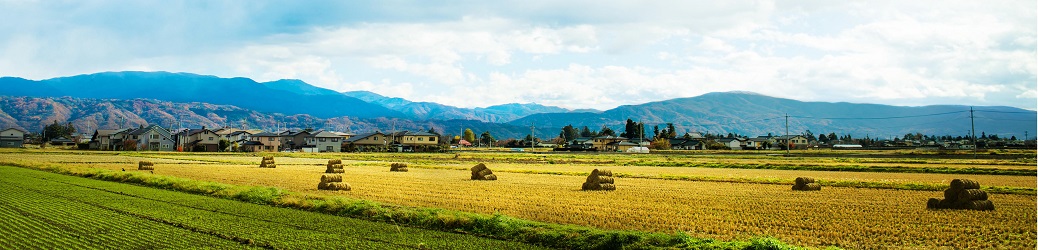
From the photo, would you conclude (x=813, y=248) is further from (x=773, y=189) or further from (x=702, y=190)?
(x=773, y=189)

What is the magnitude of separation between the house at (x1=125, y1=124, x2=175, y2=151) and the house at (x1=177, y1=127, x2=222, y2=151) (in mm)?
2636

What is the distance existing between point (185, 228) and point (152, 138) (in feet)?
349

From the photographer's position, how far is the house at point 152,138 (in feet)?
349

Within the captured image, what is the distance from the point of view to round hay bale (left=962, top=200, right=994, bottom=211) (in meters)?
19.6

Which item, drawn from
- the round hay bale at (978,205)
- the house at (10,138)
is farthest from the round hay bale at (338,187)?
the house at (10,138)

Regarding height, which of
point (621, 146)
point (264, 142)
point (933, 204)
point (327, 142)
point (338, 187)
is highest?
point (264, 142)

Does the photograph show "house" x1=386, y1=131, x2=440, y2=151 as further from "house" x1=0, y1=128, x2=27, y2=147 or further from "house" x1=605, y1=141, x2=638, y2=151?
"house" x1=0, y1=128, x2=27, y2=147

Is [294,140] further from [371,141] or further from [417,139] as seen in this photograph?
[417,139]

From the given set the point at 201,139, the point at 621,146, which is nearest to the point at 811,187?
the point at 621,146

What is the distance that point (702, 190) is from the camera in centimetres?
2658

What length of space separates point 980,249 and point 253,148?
11363 cm

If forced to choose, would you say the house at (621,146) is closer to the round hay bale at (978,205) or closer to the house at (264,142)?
the house at (264,142)

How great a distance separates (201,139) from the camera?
369ft

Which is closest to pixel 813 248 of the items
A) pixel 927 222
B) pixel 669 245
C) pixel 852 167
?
pixel 669 245
